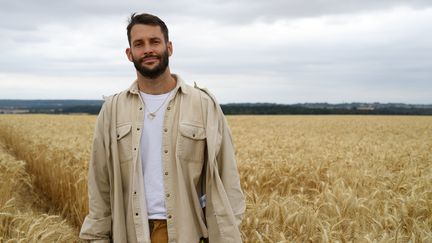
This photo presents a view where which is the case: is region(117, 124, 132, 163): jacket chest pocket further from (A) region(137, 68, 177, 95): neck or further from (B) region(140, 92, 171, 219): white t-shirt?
(A) region(137, 68, 177, 95): neck

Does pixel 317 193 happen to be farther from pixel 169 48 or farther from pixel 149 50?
pixel 149 50

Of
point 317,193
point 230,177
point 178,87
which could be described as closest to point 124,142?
point 178,87

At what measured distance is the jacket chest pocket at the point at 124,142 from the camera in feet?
8.87

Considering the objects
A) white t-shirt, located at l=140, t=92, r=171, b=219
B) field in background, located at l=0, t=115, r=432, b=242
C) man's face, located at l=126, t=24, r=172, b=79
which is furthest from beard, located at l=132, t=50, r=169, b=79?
field in background, located at l=0, t=115, r=432, b=242

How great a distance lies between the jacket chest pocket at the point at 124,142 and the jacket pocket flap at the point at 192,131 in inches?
14.4

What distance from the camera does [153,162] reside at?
268 centimetres

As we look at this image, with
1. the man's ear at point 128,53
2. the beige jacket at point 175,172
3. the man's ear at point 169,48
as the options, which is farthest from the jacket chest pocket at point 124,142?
the man's ear at point 169,48

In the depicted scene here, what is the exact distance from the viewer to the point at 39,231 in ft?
10.5

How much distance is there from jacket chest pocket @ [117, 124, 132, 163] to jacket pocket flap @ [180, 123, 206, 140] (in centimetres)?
37

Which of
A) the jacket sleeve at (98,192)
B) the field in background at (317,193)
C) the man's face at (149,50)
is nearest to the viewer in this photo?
the man's face at (149,50)

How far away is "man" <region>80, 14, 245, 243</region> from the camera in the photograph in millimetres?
2607

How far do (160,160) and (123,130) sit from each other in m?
0.33

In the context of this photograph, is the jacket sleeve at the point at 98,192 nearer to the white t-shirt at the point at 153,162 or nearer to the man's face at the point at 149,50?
the white t-shirt at the point at 153,162

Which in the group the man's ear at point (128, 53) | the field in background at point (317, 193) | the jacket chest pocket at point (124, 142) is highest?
the man's ear at point (128, 53)
